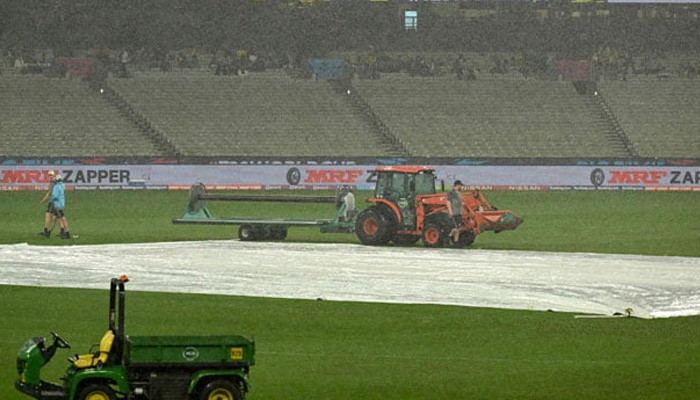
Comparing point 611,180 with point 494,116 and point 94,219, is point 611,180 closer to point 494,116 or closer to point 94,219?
point 494,116

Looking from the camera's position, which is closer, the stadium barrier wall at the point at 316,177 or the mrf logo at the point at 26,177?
the mrf logo at the point at 26,177

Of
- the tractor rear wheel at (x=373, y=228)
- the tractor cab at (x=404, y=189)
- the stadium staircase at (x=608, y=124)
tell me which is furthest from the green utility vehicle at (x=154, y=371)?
the stadium staircase at (x=608, y=124)

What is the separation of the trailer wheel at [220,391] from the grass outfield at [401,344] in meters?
2.04

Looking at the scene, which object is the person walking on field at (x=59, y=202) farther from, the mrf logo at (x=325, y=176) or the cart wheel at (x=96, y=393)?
the mrf logo at (x=325, y=176)

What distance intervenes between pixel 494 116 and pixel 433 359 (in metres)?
61.6

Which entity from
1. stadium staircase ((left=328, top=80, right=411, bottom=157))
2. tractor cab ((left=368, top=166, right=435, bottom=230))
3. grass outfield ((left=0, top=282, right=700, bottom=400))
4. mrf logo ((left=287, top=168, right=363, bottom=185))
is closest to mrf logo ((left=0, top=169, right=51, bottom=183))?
mrf logo ((left=287, top=168, right=363, bottom=185))

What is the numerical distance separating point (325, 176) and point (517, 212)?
16308 mm

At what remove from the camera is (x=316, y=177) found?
66.4m

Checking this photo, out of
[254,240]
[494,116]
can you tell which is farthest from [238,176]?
[254,240]

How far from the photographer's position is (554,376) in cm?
1794

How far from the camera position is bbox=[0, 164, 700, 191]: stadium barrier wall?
210 ft

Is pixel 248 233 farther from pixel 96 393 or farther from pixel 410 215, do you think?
pixel 96 393

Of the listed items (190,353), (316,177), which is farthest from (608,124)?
(190,353)

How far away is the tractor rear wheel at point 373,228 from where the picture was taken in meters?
37.2
